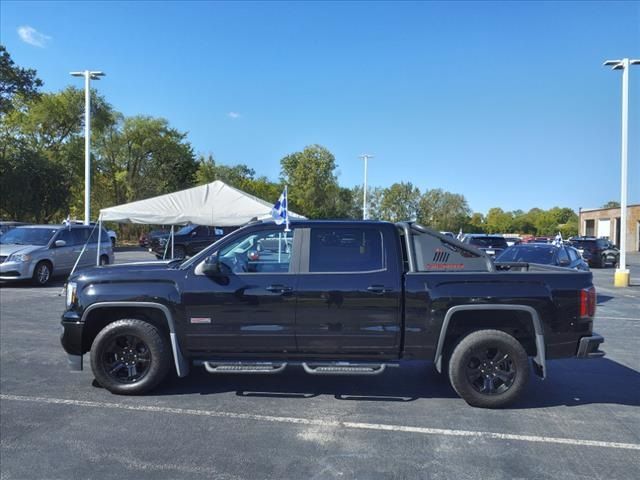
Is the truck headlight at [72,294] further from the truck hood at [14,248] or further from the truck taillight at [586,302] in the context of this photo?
the truck hood at [14,248]

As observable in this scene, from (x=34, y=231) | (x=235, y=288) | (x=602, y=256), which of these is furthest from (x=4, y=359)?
(x=602, y=256)

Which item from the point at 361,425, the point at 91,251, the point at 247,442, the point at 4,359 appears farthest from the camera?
the point at 91,251

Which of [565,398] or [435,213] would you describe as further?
[435,213]

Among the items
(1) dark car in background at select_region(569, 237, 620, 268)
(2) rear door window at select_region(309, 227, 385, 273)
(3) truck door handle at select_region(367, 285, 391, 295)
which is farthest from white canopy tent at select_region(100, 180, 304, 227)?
(1) dark car in background at select_region(569, 237, 620, 268)

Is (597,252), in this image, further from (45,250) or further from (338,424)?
(338,424)

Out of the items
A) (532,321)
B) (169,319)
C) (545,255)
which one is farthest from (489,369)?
(545,255)

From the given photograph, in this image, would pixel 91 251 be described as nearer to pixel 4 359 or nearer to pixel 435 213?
pixel 4 359

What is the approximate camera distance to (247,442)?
4.26 metres

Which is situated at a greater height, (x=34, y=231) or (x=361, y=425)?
(x=34, y=231)

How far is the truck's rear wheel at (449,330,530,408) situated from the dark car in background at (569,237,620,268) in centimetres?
2528

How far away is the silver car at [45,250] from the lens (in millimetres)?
13602

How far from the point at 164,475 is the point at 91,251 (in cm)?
1393

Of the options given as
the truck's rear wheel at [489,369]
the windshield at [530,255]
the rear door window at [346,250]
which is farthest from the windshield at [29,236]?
the truck's rear wheel at [489,369]

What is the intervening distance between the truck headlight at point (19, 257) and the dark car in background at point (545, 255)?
12.0 m
